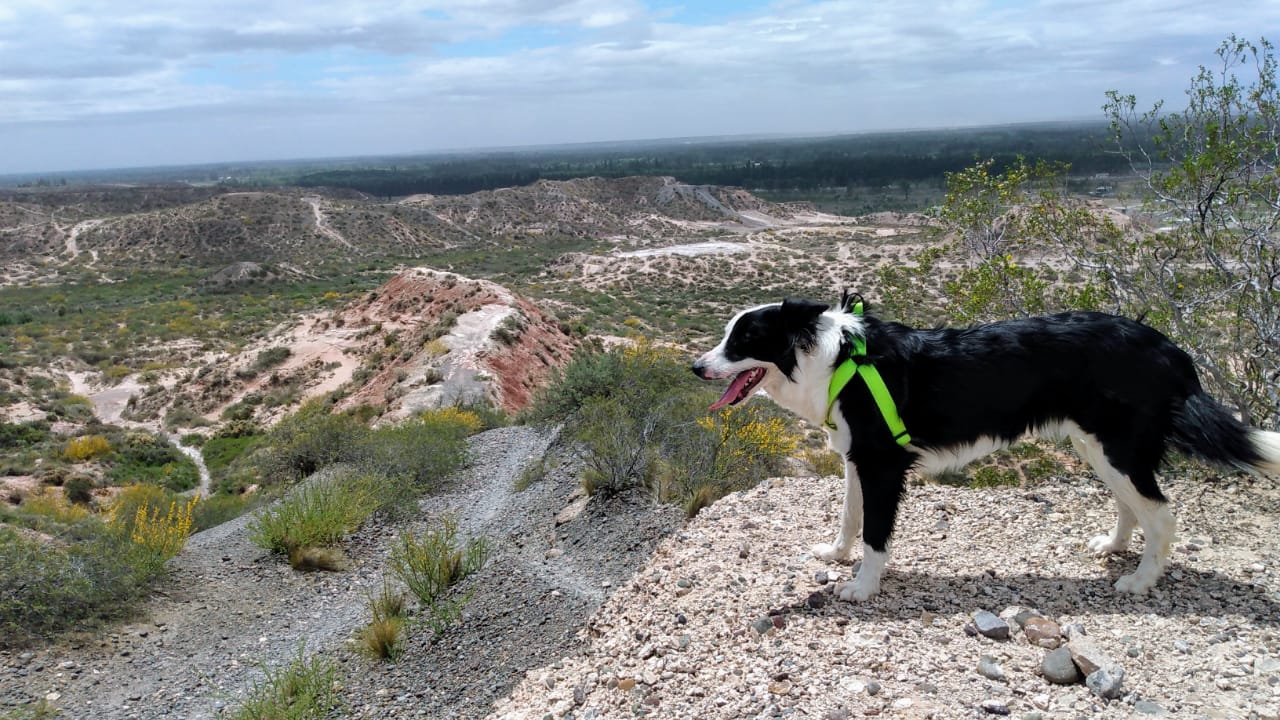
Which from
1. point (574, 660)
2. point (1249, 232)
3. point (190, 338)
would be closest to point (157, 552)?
point (574, 660)

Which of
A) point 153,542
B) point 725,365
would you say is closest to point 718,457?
point 725,365

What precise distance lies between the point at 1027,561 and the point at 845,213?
11157cm

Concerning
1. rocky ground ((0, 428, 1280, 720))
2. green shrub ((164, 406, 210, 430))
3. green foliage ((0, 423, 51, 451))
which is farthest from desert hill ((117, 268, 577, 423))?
rocky ground ((0, 428, 1280, 720))

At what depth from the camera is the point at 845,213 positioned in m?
111

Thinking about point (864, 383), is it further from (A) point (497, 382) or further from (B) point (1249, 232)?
(A) point (497, 382)

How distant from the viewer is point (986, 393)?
417cm

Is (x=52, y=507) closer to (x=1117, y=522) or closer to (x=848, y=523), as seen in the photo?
(x=848, y=523)

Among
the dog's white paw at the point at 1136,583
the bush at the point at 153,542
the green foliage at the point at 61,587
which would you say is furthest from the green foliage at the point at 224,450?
the dog's white paw at the point at 1136,583

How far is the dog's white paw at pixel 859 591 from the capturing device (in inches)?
170

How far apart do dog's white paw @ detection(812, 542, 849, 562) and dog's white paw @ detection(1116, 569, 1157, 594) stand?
146 cm

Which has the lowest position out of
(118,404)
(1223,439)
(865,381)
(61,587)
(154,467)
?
(154,467)

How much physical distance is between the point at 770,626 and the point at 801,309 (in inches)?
67.0

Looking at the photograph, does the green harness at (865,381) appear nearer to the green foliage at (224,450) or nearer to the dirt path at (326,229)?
the green foliage at (224,450)

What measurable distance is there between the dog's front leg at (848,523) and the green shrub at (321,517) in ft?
18.4
